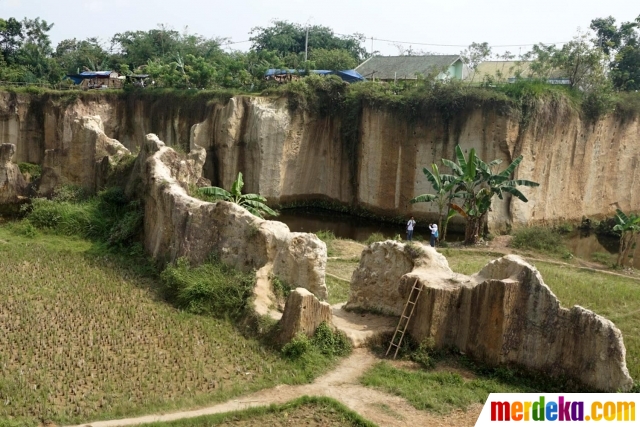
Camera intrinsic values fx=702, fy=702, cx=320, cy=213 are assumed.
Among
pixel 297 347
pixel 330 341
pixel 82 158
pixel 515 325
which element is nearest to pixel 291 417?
pixel 297 347

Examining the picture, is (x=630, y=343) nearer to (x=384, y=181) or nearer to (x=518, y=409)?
(x=518, y=409)

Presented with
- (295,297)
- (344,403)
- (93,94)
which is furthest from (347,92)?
(344,403)

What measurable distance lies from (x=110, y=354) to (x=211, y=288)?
2967 mm

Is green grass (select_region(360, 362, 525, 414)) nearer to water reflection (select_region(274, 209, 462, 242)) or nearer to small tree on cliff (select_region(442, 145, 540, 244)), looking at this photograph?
small tree on cliff (select_region(442, 145, 540, 244))

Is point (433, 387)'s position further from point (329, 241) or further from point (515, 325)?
point (329, 241)

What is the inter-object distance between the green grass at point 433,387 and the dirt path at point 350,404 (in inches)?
6.6

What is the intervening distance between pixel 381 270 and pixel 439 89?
16.9 metres

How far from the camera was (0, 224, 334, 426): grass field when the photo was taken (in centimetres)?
1088

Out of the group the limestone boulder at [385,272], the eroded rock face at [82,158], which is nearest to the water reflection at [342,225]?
the eroded rock face at [82,158]

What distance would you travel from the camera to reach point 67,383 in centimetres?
1130

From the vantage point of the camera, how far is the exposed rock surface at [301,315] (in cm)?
1284

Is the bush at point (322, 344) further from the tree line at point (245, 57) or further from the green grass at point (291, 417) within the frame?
the tree line at point (245, 57)

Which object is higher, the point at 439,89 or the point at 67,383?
the point at 439,89

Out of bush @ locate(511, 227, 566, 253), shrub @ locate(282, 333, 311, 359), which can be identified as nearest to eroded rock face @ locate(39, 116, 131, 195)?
shrub @ locate(282, 333, 311, 359)
